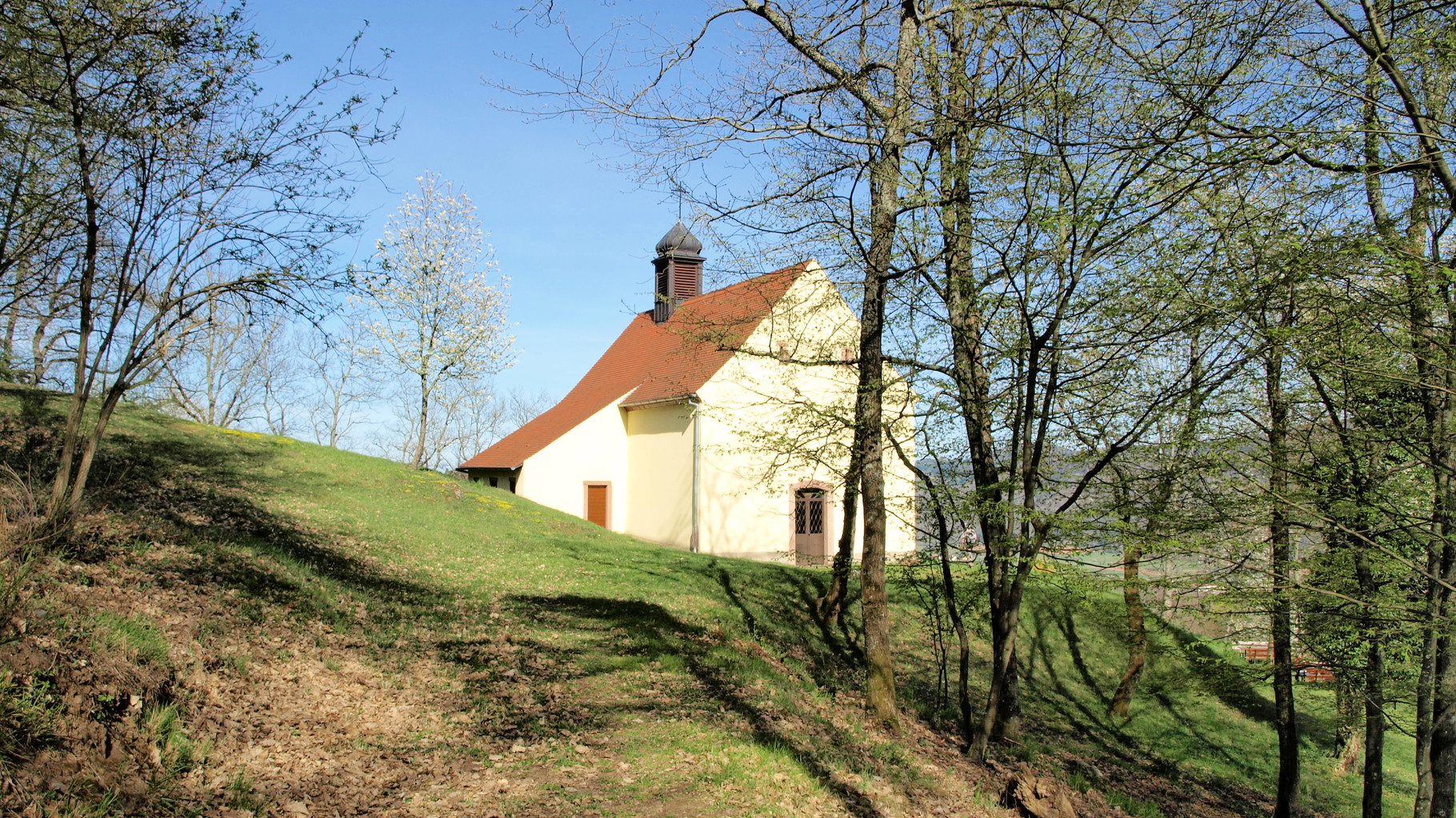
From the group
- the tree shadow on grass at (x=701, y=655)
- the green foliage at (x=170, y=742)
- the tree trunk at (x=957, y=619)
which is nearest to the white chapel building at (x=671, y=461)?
the tree shadow on grass at (x=701, y=655)

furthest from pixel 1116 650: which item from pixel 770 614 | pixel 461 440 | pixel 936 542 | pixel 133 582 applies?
pixel 461 440

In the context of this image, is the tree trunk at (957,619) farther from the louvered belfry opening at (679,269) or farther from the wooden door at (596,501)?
the louvered belfry opening at (679,269)

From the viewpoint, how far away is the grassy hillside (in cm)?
488

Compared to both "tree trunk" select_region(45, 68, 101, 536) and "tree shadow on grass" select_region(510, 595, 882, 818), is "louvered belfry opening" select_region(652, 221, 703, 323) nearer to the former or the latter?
"tree shadow on grass" select_region(510, 595, 882, 818)

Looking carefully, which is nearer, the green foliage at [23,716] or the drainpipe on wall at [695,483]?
the green foliage at [23,716]

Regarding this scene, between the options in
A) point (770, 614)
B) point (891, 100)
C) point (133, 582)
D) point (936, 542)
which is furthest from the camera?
point (770, 614)

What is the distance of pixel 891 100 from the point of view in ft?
28.8

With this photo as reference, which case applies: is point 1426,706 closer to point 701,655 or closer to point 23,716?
point 701,655

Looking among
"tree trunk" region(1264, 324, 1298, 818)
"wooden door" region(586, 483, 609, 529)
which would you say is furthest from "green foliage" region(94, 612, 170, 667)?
"wooden door" region(586, 483, 609, 529)

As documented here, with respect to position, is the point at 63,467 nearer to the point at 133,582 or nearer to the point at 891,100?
the point at 133,582

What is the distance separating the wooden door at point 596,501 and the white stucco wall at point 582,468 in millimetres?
123

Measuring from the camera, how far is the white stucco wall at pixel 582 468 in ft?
Result: 80.9

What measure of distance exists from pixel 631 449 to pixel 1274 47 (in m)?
20.4

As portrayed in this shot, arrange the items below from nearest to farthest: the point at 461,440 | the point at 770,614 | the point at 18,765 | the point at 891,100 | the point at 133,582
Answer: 1. the point at 18,765
2. the point at 133,582
3. the point at 891,100
4. the point at 770,614
5. the point at 461,440
